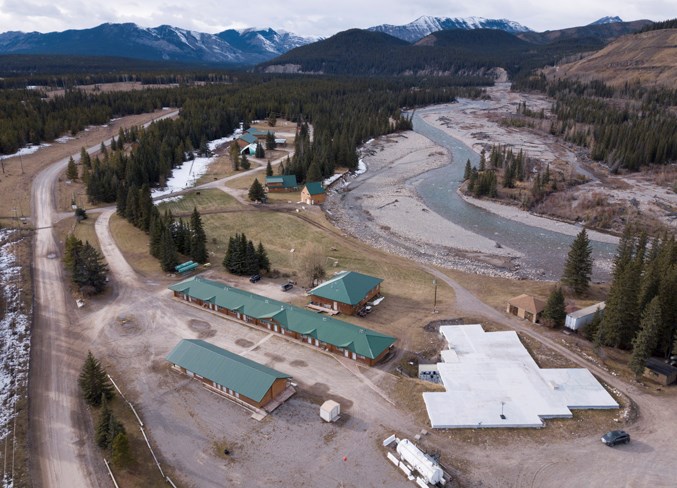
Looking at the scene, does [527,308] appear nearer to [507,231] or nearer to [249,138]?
[507,231]

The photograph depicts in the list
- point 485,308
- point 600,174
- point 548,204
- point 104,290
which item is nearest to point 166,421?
point 104,290

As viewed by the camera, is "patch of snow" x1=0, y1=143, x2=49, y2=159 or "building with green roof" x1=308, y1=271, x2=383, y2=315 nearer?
"building with green roof" x1=308, y1=271, x2=383, y2=315

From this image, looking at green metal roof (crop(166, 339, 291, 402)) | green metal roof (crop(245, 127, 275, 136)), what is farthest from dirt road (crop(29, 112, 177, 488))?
green metal roof (crop(245, 127, 275, 136))

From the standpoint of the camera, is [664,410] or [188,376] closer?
[664,410]

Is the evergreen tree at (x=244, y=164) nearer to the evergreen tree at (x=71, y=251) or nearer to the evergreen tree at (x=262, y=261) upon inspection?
the evergreen tree at (x=262, y=261)

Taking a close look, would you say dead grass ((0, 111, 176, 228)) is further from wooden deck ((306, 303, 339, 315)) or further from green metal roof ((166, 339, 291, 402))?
wooden deck ((306, 303, 339, 315))

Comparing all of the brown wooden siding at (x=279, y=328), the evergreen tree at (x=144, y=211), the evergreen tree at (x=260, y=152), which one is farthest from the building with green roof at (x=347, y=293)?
the evergreen tree at (x=260, y=152)

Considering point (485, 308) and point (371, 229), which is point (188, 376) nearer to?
point (485, 308)
